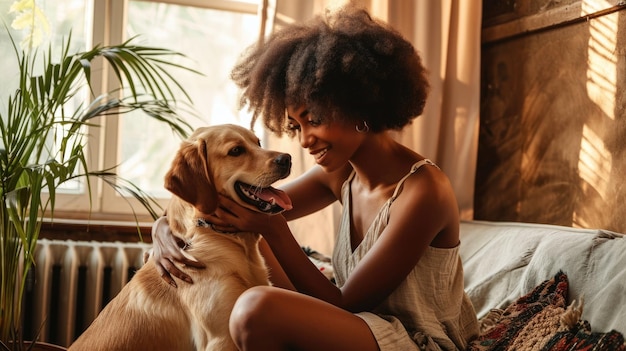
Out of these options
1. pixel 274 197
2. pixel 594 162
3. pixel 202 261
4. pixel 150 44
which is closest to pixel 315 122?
pixel 274 197

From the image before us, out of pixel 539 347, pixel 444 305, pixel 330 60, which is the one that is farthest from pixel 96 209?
pixel 539 347

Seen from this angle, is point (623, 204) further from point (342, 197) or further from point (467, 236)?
point (342, 197)

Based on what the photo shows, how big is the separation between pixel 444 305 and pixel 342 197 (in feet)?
1.76

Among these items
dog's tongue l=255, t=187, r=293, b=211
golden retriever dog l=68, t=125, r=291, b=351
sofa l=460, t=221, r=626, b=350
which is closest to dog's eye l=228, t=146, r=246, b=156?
golden retriever dog l=68, t=125, r=291, b=351

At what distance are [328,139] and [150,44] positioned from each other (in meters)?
1.74

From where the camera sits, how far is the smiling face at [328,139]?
2.01 m

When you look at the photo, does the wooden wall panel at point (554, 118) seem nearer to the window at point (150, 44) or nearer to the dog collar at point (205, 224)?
the window at point (150, 44)

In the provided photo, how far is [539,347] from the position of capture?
1.79m

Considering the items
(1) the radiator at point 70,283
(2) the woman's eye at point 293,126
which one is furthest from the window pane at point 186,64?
(2) the woman's eye at point 293,126

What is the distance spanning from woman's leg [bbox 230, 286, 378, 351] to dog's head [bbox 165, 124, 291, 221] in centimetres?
26

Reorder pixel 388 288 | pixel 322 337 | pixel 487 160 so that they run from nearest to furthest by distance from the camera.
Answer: pixel 322 337
pixel 388 288
pixel 487 160

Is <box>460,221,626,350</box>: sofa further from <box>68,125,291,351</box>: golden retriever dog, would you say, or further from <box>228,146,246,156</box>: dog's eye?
<box>228,146,246,156</box>: dog's eye

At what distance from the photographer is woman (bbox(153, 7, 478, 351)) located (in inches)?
67.2

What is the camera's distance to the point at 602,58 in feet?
9.14
